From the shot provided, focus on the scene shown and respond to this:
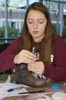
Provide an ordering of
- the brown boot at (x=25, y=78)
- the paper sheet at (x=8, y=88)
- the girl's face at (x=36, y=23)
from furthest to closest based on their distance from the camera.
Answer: the girl's face at (x=36, y=23) < the brown boot at (x=25, y=78) < the paper sheet at (x=8, y=88)

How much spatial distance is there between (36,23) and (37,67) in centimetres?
24

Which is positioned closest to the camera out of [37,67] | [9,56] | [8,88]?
[8,88]

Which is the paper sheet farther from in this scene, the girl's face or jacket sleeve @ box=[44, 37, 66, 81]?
the girl's face

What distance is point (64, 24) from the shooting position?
18.4 ft

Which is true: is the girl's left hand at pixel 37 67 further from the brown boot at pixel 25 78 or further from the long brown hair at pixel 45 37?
the long brown hair at pixel 45 37

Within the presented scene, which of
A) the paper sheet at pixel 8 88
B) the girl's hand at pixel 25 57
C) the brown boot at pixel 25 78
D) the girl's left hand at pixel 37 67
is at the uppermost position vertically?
the girl's hand at pixel 25 57

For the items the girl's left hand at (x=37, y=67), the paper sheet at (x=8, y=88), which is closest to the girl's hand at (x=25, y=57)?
the girl's left hand at (x=37, y=67)

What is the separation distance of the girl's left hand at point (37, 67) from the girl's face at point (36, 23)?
19 centimetres

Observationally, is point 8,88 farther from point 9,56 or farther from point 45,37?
point 45,37

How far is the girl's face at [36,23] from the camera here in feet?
4.14

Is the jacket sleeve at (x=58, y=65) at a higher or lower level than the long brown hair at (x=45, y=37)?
lower

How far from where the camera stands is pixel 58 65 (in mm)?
1374

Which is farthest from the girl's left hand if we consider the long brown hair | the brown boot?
the long brown hair

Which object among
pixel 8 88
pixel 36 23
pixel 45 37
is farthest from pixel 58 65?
pixel 8 88
